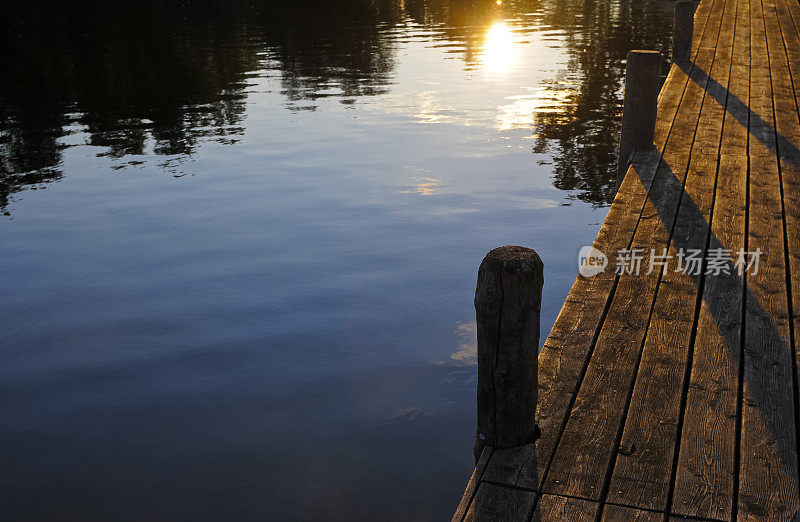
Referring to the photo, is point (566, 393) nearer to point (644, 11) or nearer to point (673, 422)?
point (673, 422)

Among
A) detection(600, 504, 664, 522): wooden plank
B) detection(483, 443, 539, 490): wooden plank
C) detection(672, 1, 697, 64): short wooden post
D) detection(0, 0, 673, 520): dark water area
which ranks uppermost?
detection(672, 1, 697, 64): short wooden post

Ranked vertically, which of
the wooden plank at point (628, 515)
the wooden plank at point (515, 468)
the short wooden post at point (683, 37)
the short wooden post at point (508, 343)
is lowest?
the wooden plank at point (628, 515)

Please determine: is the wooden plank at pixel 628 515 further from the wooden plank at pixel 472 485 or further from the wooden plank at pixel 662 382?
the wooden plank at pixel 472 485

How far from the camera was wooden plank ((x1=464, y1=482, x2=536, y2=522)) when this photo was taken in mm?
3277

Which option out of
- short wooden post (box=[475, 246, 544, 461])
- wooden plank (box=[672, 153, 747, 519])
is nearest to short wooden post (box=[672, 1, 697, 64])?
wooden plank (box=[672, 153, 747, 519])

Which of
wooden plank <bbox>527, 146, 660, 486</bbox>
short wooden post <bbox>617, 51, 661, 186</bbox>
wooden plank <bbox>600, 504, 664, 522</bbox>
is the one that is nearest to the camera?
wooden plank <bbox>600, 504, 664, 522</bbox>

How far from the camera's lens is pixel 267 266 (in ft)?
31.3

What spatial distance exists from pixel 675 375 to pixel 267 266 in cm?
619

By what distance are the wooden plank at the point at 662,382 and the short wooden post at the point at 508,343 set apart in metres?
0.50

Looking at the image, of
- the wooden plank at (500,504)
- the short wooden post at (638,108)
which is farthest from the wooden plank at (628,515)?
the short wooden post at (638,108)

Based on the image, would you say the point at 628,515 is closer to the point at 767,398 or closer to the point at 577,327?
the point at 767,398

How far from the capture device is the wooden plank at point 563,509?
325 centimetres

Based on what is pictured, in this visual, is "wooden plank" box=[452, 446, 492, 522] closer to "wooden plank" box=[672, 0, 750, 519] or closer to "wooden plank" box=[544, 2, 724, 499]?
"wooden plank" box=[544, 2, 724, 499]

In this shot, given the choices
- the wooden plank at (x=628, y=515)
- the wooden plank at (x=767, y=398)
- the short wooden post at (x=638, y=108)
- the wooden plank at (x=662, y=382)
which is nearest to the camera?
the wooden plank at (x=628, y=515)
